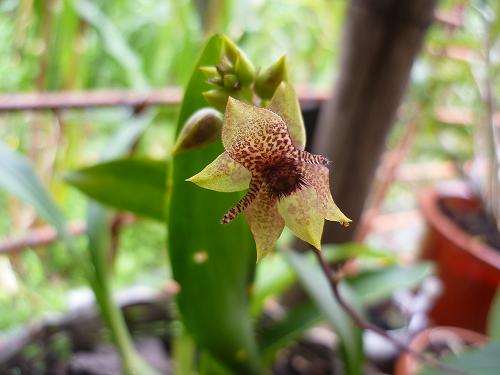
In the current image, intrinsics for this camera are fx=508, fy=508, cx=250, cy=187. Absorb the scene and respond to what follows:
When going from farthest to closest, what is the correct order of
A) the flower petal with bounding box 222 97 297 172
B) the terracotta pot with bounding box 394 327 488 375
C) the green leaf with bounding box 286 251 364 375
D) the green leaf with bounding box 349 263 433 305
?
the terracotta pot with bounding box 394 327 488 375 → the green leaf with bounding box 349 263 433 305 → the green leaf with bounding box 286 251 364 375 → the flower petal with bounding box 222 97 297 172

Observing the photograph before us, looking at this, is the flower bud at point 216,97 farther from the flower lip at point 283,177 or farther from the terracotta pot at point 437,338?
the terracotta pot at point 437,338

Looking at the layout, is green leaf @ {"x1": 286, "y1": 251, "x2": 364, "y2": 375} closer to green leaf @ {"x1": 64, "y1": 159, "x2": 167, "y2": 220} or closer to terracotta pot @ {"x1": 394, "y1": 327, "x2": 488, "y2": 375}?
green leaf @ {"x1": 64, "y1": 159, "x2": 167, "y2": 220}

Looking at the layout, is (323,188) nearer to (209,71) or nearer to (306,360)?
(209,71)

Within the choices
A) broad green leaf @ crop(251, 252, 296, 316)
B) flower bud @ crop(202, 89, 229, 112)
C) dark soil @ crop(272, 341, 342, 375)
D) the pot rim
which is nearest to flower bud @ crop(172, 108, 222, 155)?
flower bud @ crop(202, 89, 229, 112)

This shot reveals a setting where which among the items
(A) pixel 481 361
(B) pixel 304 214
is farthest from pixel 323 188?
(A) pixel 481 361

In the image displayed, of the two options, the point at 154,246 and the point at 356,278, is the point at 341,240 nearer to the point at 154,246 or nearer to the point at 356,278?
the point at 356,278

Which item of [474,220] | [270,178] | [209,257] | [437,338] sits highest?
[270,178]

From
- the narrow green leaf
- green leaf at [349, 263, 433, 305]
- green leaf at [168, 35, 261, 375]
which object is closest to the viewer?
green leaf at [168, 35, 261, 375]
